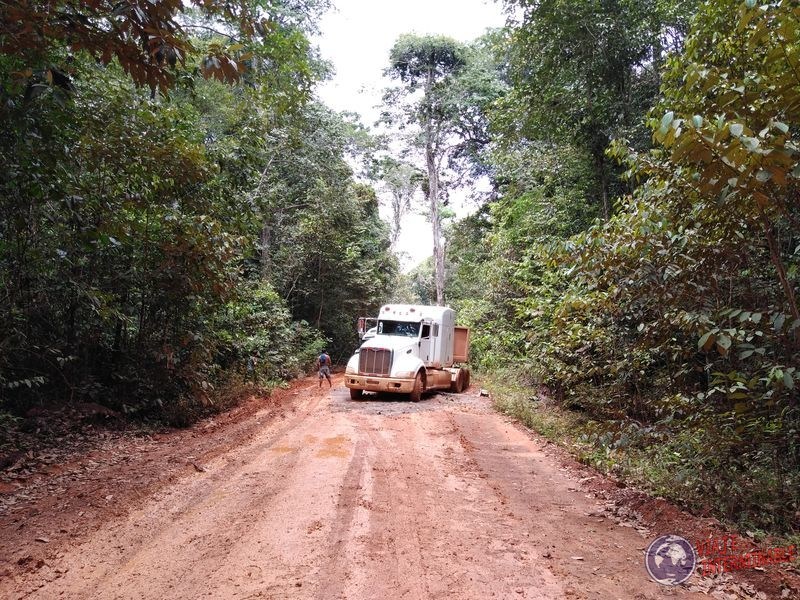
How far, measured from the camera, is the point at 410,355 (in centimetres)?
1367

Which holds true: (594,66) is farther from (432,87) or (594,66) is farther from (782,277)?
(432,87)

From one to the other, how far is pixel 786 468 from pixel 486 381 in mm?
13105

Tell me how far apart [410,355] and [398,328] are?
1269mm

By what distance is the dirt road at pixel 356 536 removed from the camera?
3523mm

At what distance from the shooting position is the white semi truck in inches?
514

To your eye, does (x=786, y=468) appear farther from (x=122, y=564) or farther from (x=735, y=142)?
(x=122, y=564)

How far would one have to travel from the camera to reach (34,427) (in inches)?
284

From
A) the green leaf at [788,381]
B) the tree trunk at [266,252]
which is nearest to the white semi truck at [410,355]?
the tree trunk at [266,252]

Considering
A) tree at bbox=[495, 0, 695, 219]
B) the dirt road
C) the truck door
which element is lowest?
the dirt road

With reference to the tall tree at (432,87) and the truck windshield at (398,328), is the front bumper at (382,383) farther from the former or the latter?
the tall tree at (432,87)

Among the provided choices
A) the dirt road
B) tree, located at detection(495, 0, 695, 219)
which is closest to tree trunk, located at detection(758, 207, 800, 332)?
the dirt road

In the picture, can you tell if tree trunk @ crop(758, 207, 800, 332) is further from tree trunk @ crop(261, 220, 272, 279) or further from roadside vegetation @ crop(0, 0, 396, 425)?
tree trunk @ crop(261, 220, 272, 279)

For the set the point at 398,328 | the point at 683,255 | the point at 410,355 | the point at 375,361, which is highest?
the point at 683,255

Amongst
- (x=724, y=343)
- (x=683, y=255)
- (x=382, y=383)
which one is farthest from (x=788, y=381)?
(x=382, y=383)
